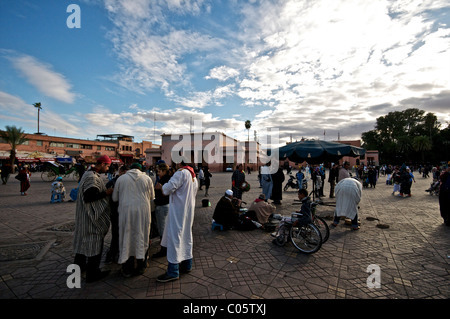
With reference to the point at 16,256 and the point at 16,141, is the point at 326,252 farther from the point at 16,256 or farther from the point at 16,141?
the point at 16,141

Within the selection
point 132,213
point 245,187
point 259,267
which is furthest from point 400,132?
point 132,213

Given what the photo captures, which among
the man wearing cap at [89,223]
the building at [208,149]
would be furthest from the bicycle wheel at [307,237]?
the building at [208,149]

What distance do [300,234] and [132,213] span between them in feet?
10.7

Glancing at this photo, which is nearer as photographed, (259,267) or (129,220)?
(129,220)

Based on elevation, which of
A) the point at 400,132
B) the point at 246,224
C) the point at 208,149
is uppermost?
the point at 400,132

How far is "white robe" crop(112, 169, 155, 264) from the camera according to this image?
3072mm

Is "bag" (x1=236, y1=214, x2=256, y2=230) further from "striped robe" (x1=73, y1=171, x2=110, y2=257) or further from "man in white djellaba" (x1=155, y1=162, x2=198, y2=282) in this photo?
"striped robe" (x1=73, y1=171, x2=110, y2=257)

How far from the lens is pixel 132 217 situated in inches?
122

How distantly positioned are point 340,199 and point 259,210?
7.54 ft

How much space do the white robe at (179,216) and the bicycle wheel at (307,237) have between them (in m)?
2.32

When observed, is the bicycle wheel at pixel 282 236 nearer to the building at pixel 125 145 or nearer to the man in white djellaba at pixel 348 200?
the man in white djellaba at pixel 348 200

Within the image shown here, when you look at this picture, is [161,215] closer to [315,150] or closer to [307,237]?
[307,237]

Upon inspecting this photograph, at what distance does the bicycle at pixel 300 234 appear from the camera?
409cm
